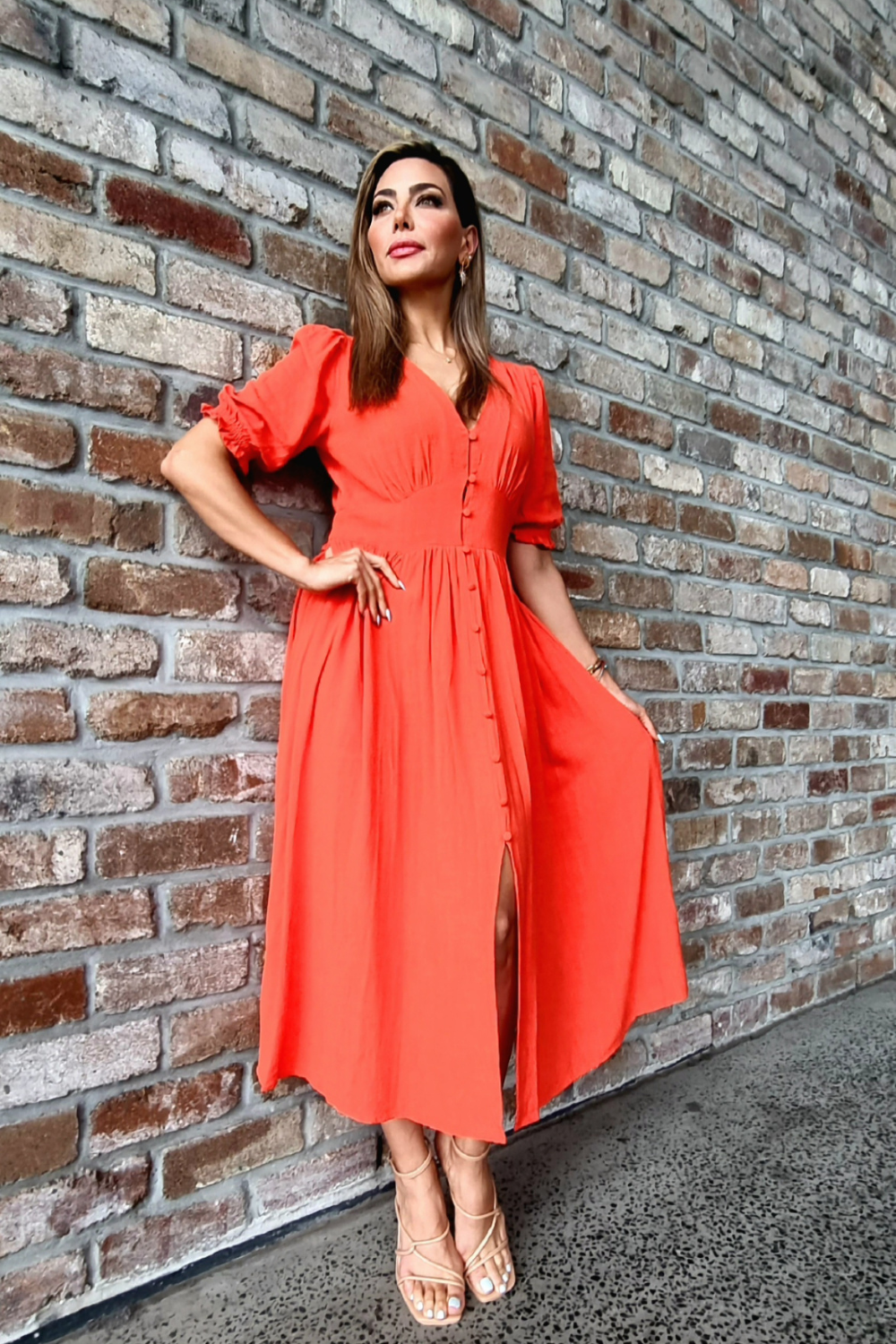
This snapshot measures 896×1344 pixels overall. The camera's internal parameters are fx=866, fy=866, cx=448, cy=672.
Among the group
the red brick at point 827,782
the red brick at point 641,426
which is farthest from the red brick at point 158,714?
the red brick at point 827,782

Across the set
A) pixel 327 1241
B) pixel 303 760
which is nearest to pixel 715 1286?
pixel 327 1241

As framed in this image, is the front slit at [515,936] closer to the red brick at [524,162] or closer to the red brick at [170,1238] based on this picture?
the red brick at [170,1238]

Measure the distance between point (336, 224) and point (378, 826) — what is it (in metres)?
1.05

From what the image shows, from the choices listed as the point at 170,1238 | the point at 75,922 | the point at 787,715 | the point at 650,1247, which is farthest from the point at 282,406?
the point at 787,715

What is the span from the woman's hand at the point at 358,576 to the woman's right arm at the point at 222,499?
0.05 ft

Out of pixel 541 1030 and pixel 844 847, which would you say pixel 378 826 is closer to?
pixel 541 1030

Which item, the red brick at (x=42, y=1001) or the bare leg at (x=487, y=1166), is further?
the bare leg at (x=487, y=1166)

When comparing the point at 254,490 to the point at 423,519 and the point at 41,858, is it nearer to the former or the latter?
the point at 423,519

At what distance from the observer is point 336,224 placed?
153cm

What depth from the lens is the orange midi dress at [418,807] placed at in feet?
4.13

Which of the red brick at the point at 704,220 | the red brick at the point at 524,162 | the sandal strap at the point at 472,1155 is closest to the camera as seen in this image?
the sandal strap at the point at 472,1155

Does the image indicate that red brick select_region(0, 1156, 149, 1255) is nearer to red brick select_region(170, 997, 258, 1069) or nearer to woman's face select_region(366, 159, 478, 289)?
red brick select_region(170, 997, 258, 1069)

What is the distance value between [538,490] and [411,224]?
0.50 metres

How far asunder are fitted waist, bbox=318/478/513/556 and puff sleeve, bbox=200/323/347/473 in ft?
0.46
